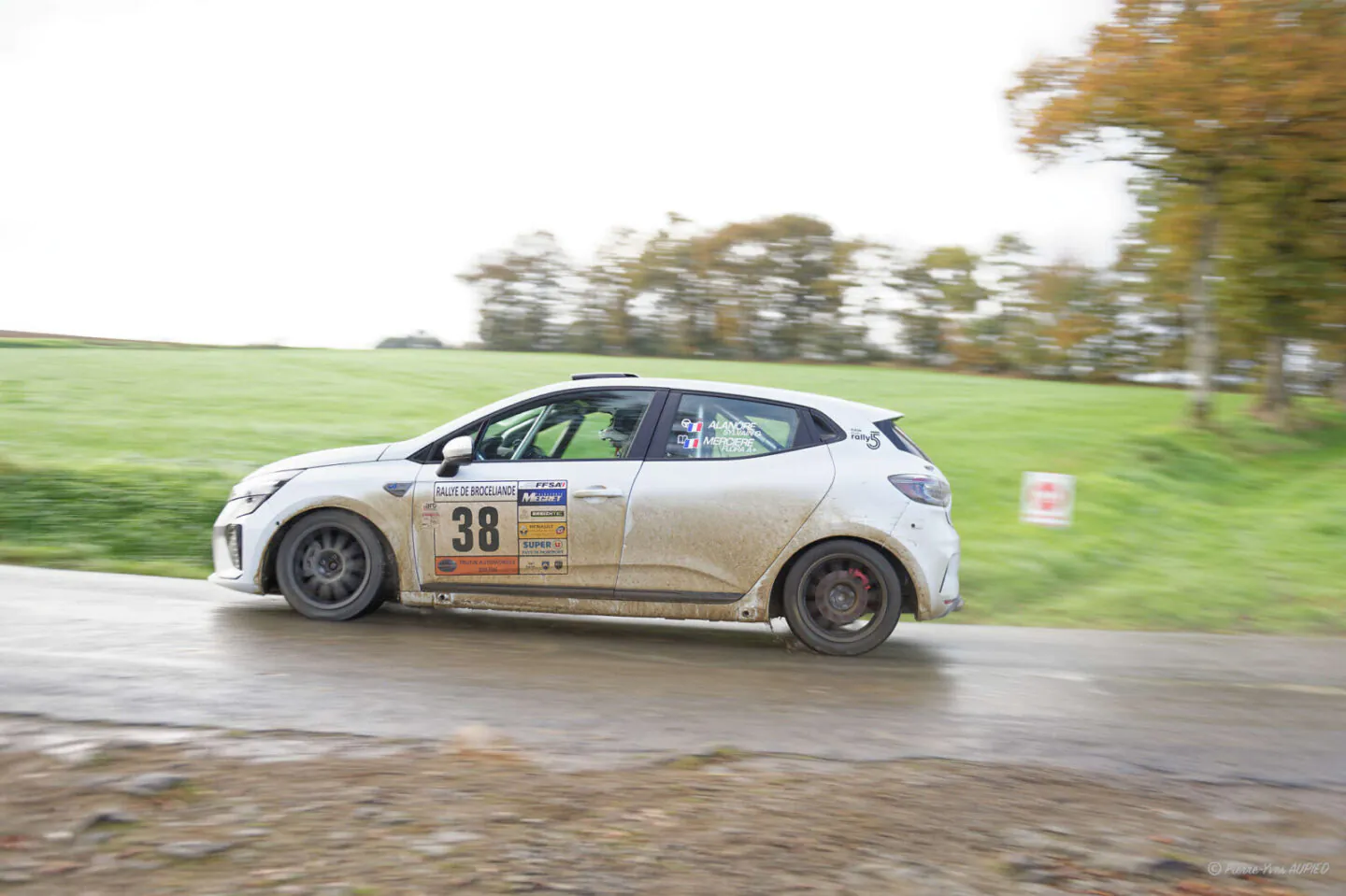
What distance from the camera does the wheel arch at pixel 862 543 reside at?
7.18 meters

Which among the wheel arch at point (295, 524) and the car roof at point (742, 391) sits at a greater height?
the car roof at point (742, 391)

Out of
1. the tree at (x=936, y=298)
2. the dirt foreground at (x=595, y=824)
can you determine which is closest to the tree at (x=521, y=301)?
the tree at (x=936, y=298)

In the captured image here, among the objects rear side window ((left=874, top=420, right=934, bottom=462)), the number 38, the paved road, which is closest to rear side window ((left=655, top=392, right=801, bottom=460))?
rear side window ((left=874, top=420, right=934, bottom=462))

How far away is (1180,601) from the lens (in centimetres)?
1106

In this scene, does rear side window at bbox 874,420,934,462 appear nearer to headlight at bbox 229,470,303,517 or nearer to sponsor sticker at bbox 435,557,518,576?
sponsor sticker at bbox 435,557,518,576

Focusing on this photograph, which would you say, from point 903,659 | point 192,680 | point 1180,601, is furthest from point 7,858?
point 1180,601

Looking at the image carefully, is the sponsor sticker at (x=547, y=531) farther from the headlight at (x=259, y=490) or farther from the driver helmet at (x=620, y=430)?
the headlight at (x=259, y=490)

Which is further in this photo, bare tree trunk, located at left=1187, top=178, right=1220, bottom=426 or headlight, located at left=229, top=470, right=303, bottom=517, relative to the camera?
bare tree trunk, located at left=1187, top=178, right=1220, bottom=426

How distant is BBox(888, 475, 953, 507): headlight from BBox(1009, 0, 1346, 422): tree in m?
14.7

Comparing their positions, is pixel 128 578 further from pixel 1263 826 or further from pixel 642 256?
pixel 642 256

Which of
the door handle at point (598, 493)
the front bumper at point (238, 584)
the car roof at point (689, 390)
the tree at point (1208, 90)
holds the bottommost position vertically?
the front bumper at point (238, 584)

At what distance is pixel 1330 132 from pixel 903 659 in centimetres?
1622

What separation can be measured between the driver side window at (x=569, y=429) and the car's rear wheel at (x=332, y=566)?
0.91 meters

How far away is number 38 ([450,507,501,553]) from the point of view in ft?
23.6
